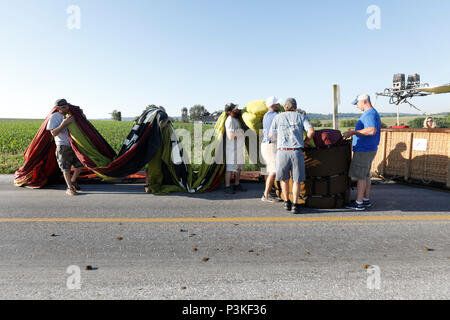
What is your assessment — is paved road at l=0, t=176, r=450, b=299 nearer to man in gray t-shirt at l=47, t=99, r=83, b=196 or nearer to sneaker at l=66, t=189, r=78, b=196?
sneaker at l=66, t=189, r=78, b=196

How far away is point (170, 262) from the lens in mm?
3506

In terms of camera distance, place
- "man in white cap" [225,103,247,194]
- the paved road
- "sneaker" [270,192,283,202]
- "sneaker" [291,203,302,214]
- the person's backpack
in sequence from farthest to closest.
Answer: "man in white cap" [225,103,247,194]
"sneaker" [270,192,283,202]
the person's backpack
"sneaker" [291,203,302,214]
the paved road

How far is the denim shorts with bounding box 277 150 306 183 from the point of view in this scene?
5.29 meters

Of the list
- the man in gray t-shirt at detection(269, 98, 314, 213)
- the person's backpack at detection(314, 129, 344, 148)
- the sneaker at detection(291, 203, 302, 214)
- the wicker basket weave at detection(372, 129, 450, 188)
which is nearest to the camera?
the man in gray t-shirt at detection(269, 98, 314, 213)

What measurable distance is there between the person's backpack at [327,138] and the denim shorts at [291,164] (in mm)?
486

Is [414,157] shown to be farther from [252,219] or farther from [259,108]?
[252,219]

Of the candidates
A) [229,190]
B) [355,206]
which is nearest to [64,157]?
[229,190]

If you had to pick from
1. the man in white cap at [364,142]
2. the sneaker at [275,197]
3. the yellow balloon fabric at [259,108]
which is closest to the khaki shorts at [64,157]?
the yellow balloon fabric at [259,108]

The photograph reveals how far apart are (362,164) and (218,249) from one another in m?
3.31

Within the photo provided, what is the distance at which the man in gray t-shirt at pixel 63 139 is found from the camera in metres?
6.74

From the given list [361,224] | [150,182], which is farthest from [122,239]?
[361,224]

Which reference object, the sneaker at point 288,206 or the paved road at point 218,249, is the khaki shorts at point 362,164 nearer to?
the paved road at point 218,249

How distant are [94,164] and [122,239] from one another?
336 centimetres

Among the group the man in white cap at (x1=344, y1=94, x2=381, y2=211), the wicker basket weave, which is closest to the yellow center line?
the man in white cap at (x1=344, y1=94, x2=381, y2=211)
